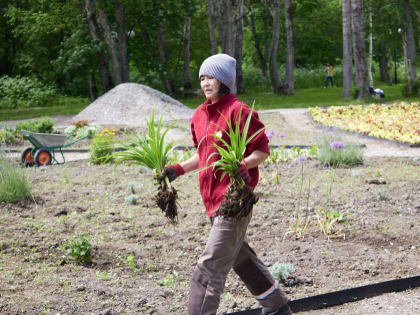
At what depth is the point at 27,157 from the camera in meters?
10.4

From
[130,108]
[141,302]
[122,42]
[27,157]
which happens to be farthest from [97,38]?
[141,302]

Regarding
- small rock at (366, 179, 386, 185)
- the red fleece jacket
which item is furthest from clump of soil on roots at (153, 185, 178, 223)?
small rock at (366, 179, 386, 185)

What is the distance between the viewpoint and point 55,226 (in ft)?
19.2

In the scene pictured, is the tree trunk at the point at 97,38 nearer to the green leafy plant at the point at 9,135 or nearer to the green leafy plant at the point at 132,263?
the green leafy plant at the point at 9,135

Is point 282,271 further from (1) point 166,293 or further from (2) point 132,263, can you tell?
(2) point 132,263

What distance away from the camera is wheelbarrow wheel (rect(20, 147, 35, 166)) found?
10.4 m

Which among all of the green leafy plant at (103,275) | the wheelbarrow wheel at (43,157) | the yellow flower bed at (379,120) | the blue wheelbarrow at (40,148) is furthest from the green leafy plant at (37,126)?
the green leafy plant at (103,275)

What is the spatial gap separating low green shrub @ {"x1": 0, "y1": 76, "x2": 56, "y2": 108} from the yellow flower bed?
56.5ft

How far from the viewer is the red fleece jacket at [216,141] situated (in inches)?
130

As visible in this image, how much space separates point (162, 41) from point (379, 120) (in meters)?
18.5

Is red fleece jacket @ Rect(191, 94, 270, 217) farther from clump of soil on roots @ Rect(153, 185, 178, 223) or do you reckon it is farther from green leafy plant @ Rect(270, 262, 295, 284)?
green leafy plant @ Rect(270, 262, 295, 284)

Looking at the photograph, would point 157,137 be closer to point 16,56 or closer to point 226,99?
point 226,99

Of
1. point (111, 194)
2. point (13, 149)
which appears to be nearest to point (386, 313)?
point (111, 194)

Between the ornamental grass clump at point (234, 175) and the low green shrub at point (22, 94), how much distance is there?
2815cm
